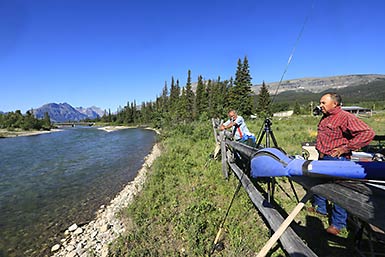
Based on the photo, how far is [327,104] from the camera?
3.61 m

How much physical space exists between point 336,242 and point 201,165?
680cm

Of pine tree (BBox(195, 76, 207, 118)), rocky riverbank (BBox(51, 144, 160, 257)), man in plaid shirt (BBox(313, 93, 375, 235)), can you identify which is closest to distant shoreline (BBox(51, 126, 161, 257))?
rocky riverbank (BBox(51, 144, 160, 257))

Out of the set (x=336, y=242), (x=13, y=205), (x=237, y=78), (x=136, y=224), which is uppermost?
(x=237, y=78)

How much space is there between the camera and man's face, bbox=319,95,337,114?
359 centimetres

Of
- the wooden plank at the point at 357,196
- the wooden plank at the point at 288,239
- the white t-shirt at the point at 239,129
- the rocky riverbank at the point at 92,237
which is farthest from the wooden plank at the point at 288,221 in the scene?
the white t-shirt at the point at 239,129

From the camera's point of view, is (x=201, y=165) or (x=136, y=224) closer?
(x=136, y=224)

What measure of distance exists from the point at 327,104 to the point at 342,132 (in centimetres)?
49

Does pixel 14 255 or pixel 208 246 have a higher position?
pixel 208 246

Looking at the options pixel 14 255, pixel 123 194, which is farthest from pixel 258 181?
pixel 14 255

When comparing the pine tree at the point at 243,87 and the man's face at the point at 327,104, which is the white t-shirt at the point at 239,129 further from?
the pine tree at the point at 243,87

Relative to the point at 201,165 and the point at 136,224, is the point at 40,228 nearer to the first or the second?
the point at 136,224

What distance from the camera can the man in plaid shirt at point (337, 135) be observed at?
329cm

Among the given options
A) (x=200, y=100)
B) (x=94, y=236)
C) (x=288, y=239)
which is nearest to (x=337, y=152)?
(x=288, y=239)

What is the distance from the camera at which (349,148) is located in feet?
11.3
